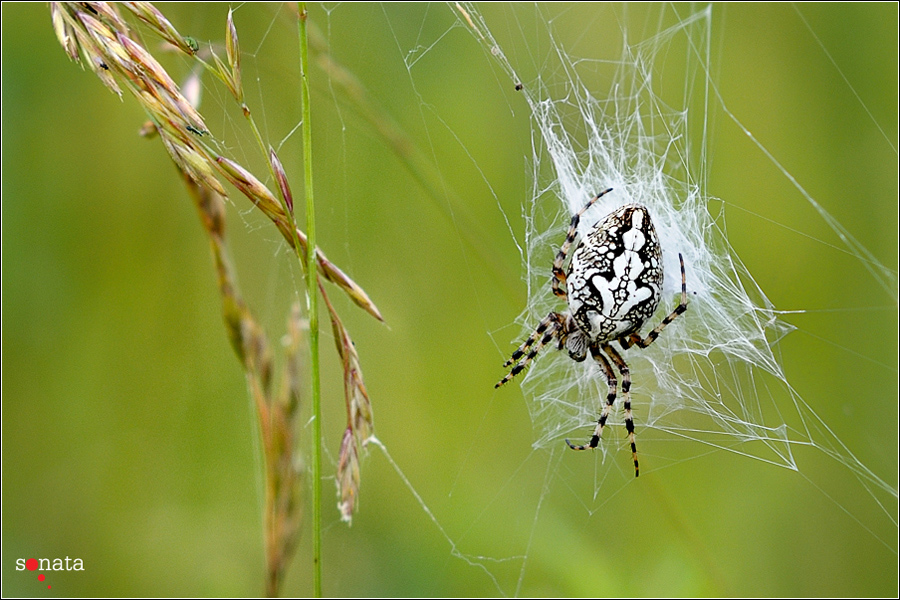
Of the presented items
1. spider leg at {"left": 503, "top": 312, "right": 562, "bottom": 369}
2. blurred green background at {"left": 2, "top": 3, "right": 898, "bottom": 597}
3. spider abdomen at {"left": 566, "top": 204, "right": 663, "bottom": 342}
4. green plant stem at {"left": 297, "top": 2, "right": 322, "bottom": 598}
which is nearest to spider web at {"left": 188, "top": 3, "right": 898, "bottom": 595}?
blurred green background at {"left": 2, "top": 3, "right": 898, "bottom": 597}

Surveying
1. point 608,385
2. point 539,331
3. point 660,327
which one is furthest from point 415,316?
point 660,327

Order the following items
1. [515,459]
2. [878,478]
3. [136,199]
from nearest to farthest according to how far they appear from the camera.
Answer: [878,478] < [515,459] < [136,199]

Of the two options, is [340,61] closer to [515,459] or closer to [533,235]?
[533,235]

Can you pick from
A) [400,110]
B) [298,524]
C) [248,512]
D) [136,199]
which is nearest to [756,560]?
[298,524]

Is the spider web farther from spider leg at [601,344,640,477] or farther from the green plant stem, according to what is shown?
the green plant stem

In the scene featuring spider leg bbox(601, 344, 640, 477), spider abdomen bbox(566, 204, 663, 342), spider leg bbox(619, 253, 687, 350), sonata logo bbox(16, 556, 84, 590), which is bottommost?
sonata logo bbox(16, 556, 84, 590)

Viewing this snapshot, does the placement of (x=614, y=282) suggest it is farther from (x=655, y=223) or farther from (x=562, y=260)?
(x=655, y=223)
